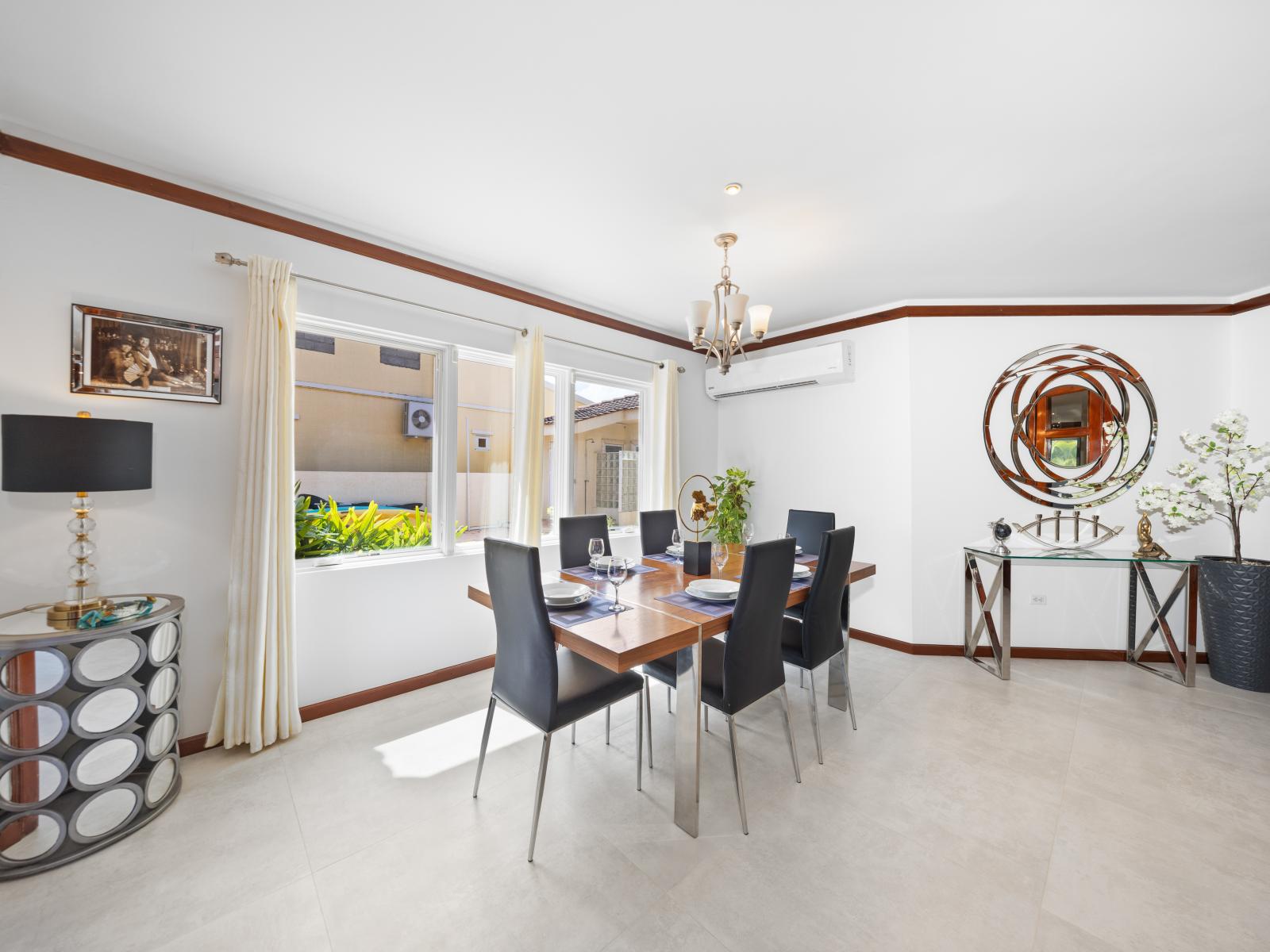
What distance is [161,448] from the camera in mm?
2195

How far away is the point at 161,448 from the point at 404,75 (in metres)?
1.87

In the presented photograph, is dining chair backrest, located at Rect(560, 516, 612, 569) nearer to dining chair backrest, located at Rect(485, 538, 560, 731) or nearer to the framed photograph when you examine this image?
dining chair backrest, located at Rect(485, 538, 560, 731)

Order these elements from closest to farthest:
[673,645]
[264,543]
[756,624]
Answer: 1. [673,645]
2. [756,624]
3. [264,543]

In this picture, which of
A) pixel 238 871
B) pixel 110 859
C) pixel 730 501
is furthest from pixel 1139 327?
pixel 110 859

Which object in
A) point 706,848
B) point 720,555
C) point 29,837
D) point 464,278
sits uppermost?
point 464,278

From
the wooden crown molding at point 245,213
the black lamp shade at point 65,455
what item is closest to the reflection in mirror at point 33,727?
the black lamp shade at point 65,455

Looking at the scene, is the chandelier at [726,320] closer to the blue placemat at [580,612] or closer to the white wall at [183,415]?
the blue placemat at [580,612]

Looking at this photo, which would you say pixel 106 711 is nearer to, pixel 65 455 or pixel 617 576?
pixel 65 455

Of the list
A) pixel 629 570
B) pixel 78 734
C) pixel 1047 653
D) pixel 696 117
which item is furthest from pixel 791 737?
pixel 1047 653

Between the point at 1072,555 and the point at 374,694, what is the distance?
4.43m

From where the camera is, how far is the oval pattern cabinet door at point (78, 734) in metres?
1.59

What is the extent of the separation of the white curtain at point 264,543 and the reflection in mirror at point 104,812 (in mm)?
465

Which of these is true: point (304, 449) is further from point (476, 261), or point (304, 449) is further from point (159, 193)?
point (476, 261)

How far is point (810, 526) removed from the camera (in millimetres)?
3404
